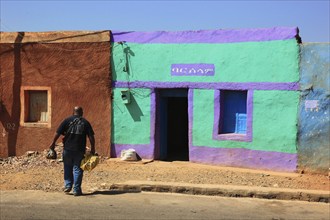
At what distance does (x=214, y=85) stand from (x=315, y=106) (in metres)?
2.62

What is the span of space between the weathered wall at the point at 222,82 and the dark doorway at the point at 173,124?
0.36m

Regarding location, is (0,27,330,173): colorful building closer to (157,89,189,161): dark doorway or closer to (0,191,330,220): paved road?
(157,89,189,161): dark doorway

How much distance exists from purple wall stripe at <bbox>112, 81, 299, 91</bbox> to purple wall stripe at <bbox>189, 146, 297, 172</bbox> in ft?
5.38

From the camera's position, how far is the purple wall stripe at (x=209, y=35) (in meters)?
11.0

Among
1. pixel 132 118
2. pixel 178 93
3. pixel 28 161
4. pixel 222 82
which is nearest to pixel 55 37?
pixel 132 118

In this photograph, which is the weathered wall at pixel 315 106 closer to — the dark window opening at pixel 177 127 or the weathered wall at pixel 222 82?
the weathered wall at pixel 222 82

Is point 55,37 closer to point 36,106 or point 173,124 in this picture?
point 36,106

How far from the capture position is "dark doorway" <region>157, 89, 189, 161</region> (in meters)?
12.6

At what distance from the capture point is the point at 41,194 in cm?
840

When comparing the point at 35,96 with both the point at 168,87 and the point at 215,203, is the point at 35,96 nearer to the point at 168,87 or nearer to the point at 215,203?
the point at 168,87

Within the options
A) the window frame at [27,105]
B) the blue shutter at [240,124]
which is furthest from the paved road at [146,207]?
the window frame at [27,105]

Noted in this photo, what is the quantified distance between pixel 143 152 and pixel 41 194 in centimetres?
453

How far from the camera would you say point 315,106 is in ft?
35.1

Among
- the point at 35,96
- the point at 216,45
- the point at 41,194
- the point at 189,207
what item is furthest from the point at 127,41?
the point at 189,207
